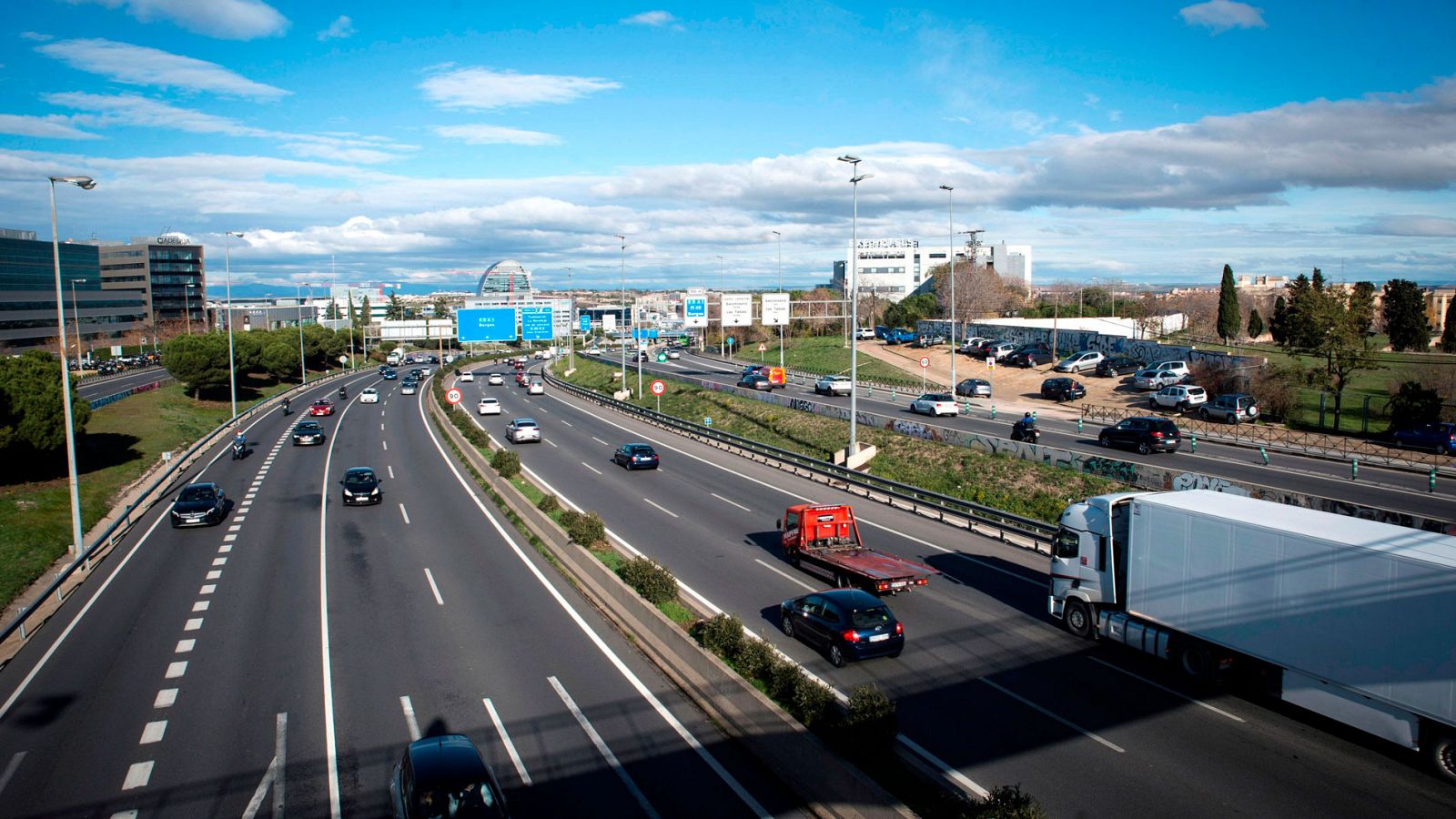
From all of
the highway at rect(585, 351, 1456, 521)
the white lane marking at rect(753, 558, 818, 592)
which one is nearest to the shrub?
the white lane marking at rect(753, 558, 818, 592)

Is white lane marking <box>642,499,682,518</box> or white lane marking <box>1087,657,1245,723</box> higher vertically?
white lane marking <box>1087,657,1245,723</box>

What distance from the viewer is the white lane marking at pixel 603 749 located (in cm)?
1134

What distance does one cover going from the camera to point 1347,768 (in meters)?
11.7

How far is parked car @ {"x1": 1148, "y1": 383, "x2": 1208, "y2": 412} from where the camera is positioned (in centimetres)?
4762

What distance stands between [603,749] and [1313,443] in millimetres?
38565

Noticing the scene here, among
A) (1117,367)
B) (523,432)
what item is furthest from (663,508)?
(1117,367)

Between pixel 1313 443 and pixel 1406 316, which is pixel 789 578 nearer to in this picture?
pixel 1313 443

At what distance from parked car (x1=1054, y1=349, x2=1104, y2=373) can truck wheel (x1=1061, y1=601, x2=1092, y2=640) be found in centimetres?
5240

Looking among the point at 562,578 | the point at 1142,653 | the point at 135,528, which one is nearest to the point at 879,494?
the point at 562,578

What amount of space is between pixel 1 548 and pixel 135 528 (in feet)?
12.3

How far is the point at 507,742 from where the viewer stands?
13047 millimetres

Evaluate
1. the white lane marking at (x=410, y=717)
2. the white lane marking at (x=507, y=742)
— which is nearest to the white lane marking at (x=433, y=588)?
the white lane marking at (x=410, y=717)

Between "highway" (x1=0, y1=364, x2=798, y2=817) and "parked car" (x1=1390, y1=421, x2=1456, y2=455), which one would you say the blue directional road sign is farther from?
"parked car" (x1=1390, y1=421, x2=1456, y2=455)

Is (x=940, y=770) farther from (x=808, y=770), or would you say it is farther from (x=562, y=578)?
(x=562, y=578)
